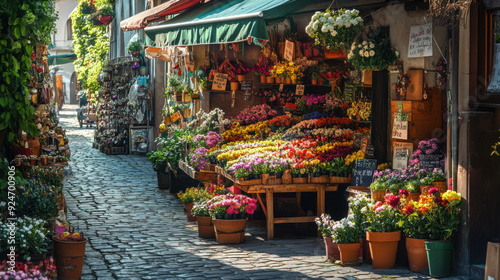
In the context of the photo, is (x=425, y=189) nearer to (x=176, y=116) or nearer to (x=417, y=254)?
(x=417, y=254)

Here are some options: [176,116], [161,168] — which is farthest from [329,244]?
[176,116]

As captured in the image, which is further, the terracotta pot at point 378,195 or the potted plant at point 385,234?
the terracotta pot at point 378,195

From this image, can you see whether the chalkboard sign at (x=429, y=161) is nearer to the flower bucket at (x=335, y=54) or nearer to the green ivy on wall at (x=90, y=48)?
the flower bucket at (x=335, y=54)

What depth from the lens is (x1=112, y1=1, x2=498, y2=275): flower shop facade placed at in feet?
25.9

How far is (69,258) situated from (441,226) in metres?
3.91

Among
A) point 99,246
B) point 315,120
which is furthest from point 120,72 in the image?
point 99,246

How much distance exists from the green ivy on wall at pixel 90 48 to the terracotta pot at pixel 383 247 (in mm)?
20636

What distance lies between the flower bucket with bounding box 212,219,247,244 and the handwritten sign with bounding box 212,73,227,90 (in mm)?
4557

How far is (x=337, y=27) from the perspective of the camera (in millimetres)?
8242

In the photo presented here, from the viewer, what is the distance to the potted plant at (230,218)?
8.96 metres

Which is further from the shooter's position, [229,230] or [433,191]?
[229,230]

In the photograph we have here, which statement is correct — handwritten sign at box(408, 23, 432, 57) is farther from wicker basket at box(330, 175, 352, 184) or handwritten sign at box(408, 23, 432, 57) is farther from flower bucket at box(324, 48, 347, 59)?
flower bucket at box(324, 48, 347, 59)

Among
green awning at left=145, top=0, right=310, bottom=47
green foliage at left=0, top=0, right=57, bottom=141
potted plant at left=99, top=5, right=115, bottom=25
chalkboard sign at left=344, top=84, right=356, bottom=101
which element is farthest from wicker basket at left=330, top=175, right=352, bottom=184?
potted plant at left=99, top=5, right=115, bottom=25

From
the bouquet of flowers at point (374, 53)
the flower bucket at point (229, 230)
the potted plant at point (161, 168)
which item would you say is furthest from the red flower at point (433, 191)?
the potted plant at point (161, 168)
